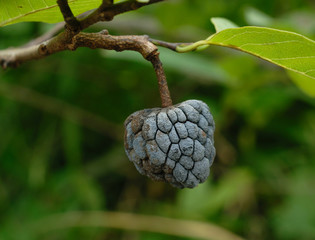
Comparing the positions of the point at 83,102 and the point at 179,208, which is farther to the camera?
the point at 83,102

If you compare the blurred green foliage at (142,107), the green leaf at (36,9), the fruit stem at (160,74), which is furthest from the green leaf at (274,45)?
the blurred green foliage at (142,107)

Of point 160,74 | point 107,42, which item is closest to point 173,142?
point 160,74

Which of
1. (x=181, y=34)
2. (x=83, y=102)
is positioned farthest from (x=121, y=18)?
(x=83, y=102)

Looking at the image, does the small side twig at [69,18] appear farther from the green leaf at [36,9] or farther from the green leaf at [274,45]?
the green leaf at [274,45]

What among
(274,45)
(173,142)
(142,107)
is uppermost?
(274,45)

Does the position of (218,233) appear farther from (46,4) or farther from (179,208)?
(46,4)

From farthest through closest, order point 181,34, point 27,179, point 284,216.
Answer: point 181,34, point 27,179, point 284,216

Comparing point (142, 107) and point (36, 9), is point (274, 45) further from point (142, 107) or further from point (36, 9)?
point (142, 107)
